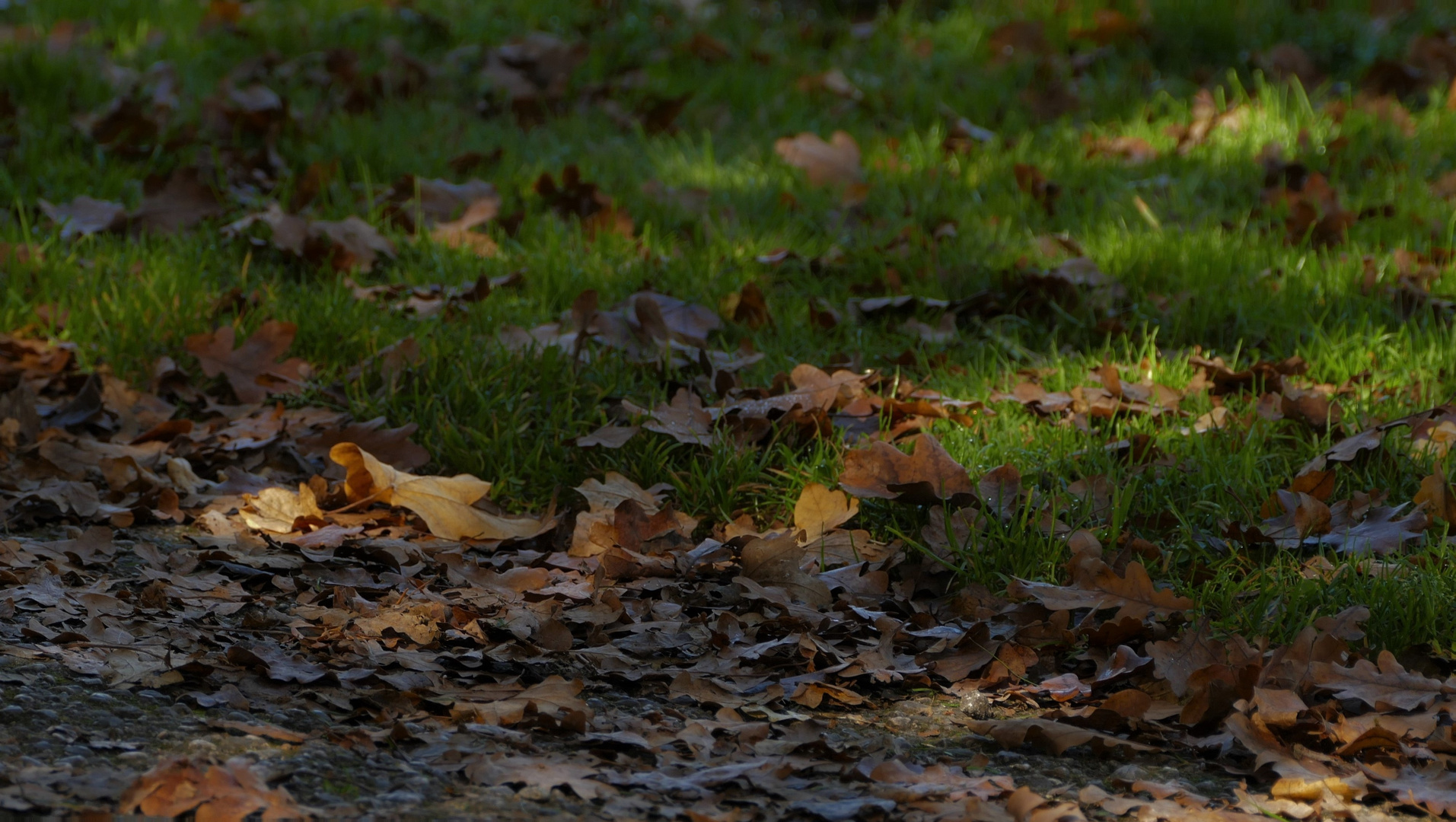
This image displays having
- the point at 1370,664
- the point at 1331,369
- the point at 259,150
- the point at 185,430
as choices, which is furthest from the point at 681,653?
the point at 259,150

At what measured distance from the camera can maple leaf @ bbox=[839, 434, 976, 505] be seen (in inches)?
108

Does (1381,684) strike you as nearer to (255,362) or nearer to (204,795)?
(204,795)

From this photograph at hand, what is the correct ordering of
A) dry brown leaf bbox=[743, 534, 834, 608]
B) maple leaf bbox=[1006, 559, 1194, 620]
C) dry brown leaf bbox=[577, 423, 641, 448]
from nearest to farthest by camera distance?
maple leaf bbox=[1006, 559, 1194, 620], dry brown leaf bbox=[743, 534, 834, 608], dry brown leaf bbox=[577, 423, 641, 448]

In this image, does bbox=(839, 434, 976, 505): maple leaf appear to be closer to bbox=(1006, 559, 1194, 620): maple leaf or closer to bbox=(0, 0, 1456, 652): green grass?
bbox=(0, 0, 1456, 652): green grass

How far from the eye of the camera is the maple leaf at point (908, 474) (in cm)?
275

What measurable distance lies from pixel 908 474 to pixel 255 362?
6.01 feet

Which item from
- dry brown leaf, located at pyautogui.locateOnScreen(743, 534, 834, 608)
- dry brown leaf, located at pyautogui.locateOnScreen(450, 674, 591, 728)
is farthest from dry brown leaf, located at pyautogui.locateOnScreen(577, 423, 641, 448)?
dry brown leaf, located at pyautogui.locateOnScreen(450, 674, 591, 728)

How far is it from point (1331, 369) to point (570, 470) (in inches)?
80.1

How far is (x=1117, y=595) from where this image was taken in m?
2.41

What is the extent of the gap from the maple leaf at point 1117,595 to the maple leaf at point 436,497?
3.61ft

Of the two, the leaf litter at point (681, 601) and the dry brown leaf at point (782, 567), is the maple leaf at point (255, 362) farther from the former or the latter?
the dry brown leaf at point (782, 567)

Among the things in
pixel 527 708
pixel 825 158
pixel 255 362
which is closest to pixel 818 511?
pixel 527 708

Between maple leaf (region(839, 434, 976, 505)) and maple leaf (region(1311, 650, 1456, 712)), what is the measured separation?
81 centimetres

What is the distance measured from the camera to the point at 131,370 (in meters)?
3.52
